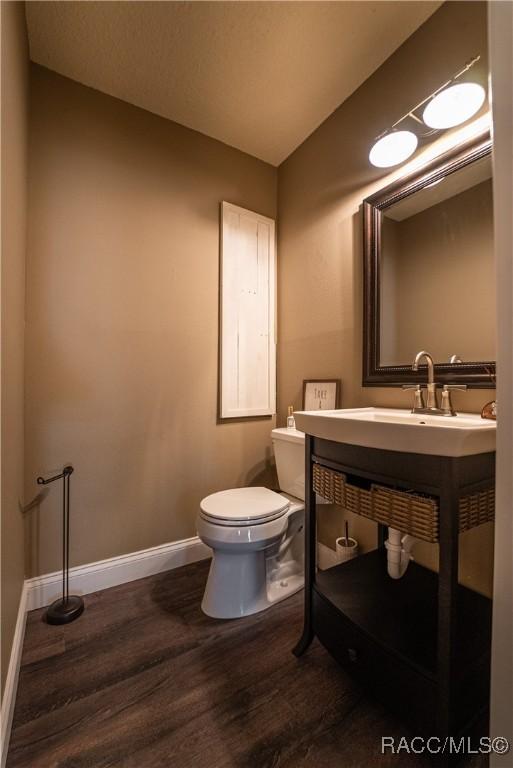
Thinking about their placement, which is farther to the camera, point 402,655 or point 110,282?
point 110,282

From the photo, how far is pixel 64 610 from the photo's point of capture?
54.2 inches

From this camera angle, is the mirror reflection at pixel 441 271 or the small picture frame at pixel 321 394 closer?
the mirror reflection at pixel 441 271

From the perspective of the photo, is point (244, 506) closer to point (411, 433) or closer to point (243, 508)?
point (243, 508)

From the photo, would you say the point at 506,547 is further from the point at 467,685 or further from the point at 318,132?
the point at 318,132

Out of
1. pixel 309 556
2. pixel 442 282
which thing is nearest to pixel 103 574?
pixel 309 556

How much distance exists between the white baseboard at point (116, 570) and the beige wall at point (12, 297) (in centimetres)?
18

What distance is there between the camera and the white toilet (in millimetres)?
1328

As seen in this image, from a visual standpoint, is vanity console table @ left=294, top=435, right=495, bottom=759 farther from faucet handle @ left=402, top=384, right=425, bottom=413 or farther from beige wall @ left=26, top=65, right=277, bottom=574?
beige wall @ left=26, top=65, right=277, bottom=574

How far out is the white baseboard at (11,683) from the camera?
33.4 inches

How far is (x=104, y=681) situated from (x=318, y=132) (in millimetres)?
2733

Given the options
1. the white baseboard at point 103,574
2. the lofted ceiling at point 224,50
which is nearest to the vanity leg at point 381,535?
the white baseboard at point 103,574

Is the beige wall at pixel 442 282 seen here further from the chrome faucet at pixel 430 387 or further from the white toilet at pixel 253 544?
the white toilet at pixel 253 544

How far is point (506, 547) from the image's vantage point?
499mm

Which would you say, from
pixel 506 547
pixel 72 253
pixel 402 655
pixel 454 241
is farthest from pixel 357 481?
pixel 72 253
